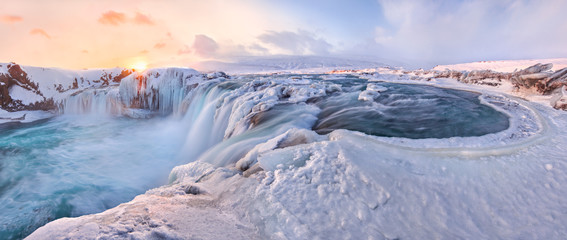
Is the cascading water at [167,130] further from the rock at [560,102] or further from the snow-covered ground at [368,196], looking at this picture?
the rock at [560,102]

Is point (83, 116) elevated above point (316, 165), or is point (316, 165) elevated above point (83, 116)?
point (316, 165)

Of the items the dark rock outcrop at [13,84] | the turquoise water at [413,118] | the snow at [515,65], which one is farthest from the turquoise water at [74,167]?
the snow at [515,65]

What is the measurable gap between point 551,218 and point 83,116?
21135 millimetres

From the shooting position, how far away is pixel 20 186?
236 inches

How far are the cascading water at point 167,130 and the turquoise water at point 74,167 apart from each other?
3 centimetres

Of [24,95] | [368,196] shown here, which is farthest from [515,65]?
[24,95]

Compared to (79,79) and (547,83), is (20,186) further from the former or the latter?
(547,83)

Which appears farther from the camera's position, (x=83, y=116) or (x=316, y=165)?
(x=83, y=116)

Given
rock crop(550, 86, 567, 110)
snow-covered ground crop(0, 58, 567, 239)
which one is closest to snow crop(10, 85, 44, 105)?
snow-covered ground crop(0, 58, 567, 239)

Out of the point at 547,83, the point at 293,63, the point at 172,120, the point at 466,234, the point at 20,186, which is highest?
the point at 293,63

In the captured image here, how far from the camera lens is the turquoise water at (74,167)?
16.0ft

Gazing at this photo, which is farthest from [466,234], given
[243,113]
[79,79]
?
[79,79]

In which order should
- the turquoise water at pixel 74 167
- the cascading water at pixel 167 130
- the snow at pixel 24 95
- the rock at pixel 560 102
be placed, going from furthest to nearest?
the snow at pixel 24 95, the rock at pixel 560 102, the turquoise water at pixel 74 167, the cascading water at pixel 167 130

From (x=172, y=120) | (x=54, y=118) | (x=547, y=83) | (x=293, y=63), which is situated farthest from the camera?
(x=293, y=63)
